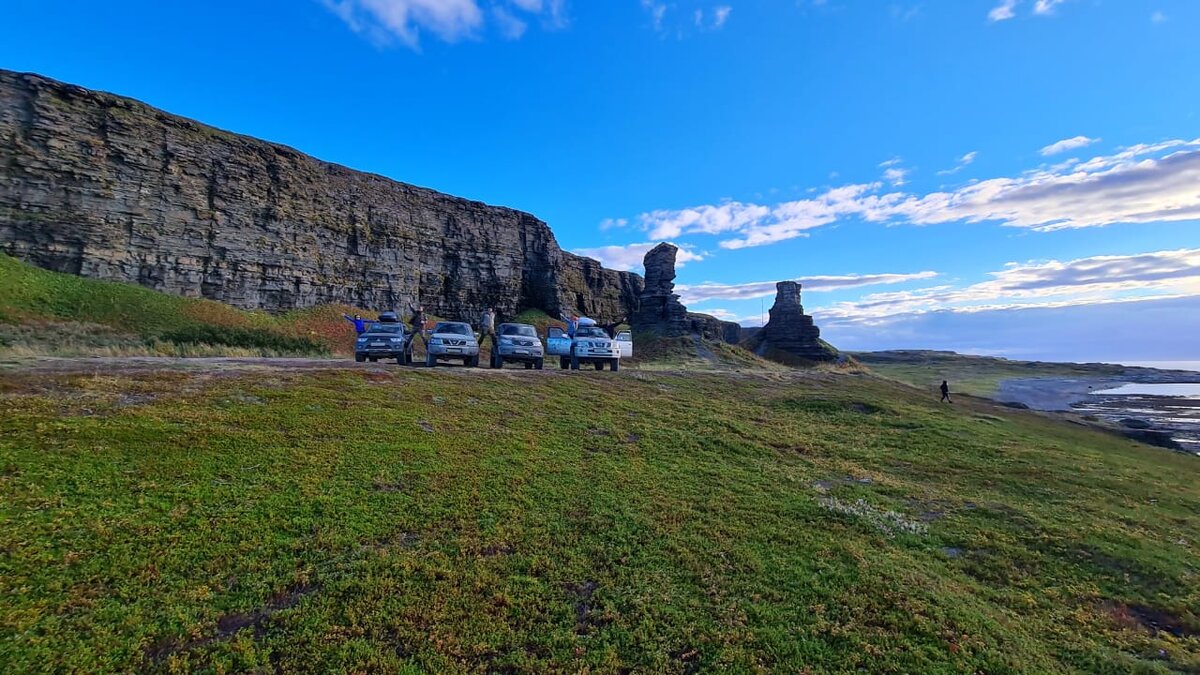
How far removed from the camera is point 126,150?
32438mm

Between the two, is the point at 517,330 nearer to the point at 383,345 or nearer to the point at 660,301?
the point at 383,345

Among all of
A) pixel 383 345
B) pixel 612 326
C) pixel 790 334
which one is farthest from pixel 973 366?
pixel 383 345

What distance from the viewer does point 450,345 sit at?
22.2 metres

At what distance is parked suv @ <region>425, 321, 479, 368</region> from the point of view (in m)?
22.0

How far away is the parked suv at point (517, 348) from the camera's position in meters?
23.9

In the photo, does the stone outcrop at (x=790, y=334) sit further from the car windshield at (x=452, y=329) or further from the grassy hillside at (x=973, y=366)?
the car windshield at (x=452, y=329)

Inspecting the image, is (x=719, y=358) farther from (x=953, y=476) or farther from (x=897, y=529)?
(x=897, y=529)

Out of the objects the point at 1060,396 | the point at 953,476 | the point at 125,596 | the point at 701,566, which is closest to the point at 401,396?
the point at 125,596

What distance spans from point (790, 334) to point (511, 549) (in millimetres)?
66031

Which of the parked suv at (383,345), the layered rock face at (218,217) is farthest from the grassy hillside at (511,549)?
the layered rock face at (218,217)

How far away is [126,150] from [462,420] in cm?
3617

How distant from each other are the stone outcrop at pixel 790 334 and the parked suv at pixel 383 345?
53190 mm

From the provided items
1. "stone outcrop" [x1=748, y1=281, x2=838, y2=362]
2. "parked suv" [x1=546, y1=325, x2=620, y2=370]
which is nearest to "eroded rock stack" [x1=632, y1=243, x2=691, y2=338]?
"stone outcrop" [x1=748, y1=281, x2=838, y2=362]

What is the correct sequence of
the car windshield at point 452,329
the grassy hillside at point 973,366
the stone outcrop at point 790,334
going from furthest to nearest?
the grassy hillside at point 973,366
the stone outcrop at point 790,334
the car windshield at point 452,329
